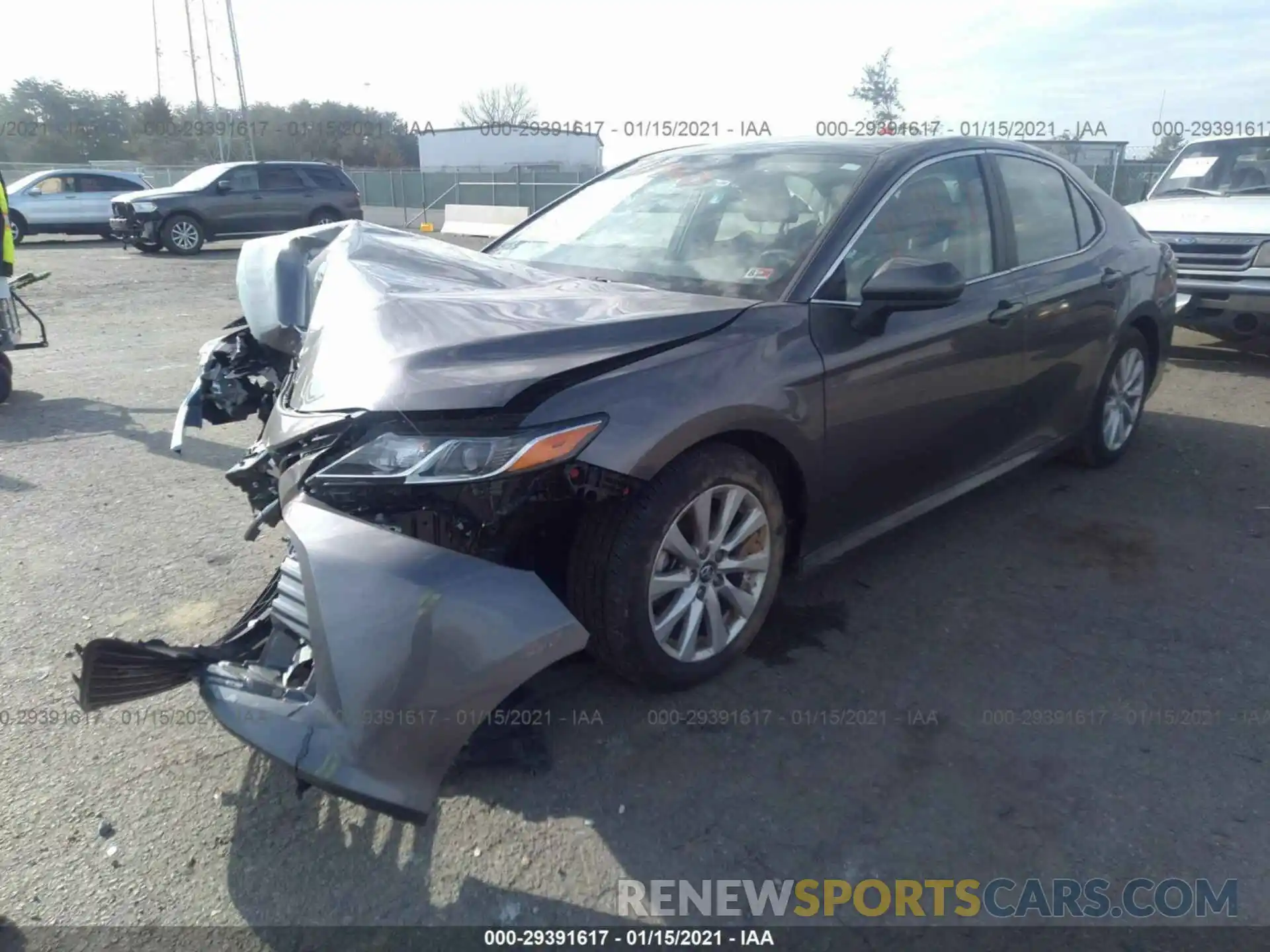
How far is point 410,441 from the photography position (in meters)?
2.39

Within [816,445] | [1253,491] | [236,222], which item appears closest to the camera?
[816,445]

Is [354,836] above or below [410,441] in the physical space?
below

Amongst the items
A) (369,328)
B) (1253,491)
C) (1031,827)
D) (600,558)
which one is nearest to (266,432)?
(369,328)

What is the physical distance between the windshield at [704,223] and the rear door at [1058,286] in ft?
3.41

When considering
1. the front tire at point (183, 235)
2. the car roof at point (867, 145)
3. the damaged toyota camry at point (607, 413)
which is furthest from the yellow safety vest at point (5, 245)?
the front tire at point (183, 235)

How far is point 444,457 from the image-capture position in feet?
7.72

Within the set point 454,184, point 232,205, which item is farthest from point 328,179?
point 454,184

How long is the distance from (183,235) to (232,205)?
115cm

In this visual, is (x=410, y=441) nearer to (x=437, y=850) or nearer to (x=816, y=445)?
(x=437, y=850)

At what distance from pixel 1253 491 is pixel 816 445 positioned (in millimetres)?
3216

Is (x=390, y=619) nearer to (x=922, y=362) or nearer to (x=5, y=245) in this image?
(x=922, y=362)

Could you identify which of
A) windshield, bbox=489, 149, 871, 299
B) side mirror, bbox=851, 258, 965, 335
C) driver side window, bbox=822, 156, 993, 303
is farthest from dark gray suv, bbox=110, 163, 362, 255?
side mirror, bbox=851, 258, 965, 335

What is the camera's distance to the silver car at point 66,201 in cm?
2027

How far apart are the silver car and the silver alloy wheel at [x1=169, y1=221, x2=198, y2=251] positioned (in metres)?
3.78
